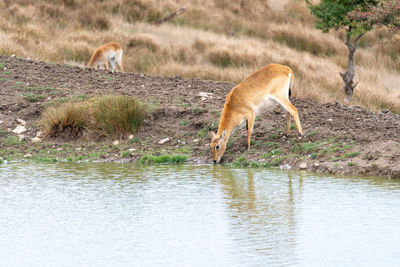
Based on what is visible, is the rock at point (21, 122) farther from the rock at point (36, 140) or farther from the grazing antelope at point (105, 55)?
the grazing antelope at point (105, 55)

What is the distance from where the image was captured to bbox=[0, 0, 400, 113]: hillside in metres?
21.2

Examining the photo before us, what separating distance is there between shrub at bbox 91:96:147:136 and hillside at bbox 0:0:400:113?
18.2 feet

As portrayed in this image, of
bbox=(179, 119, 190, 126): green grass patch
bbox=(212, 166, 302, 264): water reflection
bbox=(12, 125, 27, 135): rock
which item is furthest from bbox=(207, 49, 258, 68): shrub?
bbox=(212, 166, 302, 264): water reflection

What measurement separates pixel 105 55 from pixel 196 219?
14.7 m

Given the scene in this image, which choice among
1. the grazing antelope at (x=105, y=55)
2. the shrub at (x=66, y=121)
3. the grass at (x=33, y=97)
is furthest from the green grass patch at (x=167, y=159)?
the grazing antelope at (x=105, y=55)

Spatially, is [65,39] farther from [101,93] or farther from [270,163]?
[270,163]

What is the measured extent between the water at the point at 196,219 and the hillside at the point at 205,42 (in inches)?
323

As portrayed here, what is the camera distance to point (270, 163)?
38.0 feet

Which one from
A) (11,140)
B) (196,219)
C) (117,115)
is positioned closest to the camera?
(196,219)

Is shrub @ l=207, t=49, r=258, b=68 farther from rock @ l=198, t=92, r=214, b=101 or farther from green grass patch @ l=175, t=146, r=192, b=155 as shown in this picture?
green grass patch @ l=175, t=146, r=192, b=155

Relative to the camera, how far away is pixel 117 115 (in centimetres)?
1345

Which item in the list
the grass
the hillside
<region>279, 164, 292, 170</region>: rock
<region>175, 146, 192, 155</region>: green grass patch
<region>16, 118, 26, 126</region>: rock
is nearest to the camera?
<region>279, 164, 292, 170</region>: rock

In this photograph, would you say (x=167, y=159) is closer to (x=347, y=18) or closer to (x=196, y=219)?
(x=196, y=219)

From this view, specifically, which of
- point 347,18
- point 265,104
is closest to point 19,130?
point 265,104
